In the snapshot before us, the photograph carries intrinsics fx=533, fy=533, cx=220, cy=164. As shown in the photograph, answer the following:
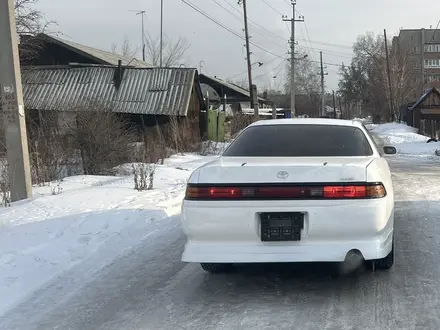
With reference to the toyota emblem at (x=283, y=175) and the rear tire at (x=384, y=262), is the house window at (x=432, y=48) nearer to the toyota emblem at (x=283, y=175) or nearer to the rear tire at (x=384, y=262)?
the rear tire at (x=384, y=262)

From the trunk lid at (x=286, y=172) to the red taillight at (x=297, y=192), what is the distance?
59 millimetres

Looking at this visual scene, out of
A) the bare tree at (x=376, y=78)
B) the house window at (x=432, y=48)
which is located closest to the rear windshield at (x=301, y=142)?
the bare tree at (x=376, y=78)

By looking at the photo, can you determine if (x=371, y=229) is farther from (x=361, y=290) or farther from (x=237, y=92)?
(x=237, y=92)

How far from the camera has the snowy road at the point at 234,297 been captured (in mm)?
4156

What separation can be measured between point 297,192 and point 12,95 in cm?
559

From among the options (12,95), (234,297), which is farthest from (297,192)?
(12,95)

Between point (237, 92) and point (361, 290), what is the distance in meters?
37.6

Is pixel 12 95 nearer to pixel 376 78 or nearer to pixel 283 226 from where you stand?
pixel 283 226

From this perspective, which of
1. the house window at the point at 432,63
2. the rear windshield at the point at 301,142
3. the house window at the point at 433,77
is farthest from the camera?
the house window at the point at 432,63

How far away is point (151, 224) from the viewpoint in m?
7.74

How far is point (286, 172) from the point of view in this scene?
14.8ft

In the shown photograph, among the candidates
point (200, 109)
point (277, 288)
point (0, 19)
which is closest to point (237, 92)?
point (200, 109)

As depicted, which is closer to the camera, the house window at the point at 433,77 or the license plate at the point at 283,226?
the license plate at the point at 283,226

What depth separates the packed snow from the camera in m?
5.46
